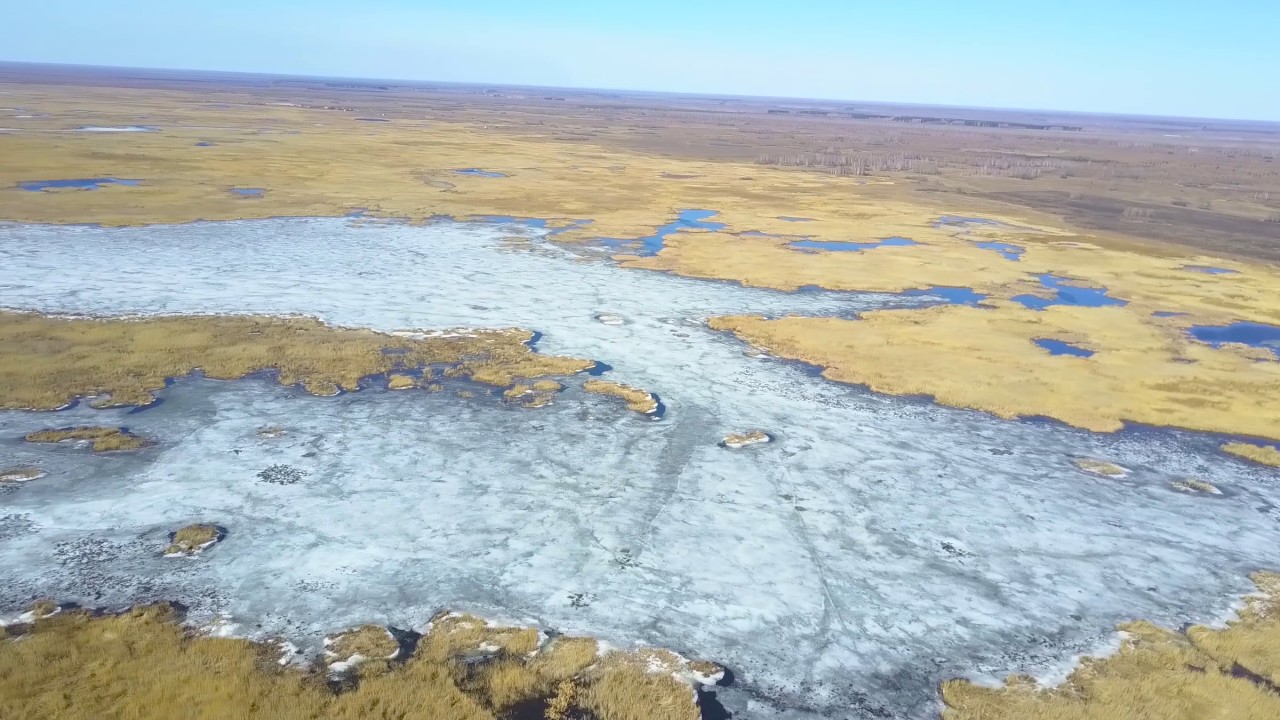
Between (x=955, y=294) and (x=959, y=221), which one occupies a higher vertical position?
(x=959, y=221)

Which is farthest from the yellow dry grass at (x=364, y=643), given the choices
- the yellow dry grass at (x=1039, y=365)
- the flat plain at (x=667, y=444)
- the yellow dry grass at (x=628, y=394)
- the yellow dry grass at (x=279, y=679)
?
the yellow dry grass at (x=1039, y=365)

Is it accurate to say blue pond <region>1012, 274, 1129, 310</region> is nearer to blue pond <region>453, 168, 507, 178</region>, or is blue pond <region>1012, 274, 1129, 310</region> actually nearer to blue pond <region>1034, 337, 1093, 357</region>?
blue pond <region>1034, 337, 1093, 357</region>

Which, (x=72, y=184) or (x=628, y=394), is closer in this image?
(x=628, y=394)

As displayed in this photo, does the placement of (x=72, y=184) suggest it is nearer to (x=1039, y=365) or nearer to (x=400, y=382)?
(x=400, y=382)

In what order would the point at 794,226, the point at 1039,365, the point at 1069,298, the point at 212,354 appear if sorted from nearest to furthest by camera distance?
the point at 212,354 → the point at 1039,365 → the point at 1069,298 → the point at 794,226

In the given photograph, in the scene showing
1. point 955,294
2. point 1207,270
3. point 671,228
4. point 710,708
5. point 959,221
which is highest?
point 959,221

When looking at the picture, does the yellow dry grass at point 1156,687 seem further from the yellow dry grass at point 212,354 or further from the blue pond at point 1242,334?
the blue pond at point 1242,334

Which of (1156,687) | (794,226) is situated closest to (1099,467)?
(1156,687)

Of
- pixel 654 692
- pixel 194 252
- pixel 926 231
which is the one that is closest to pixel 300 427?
pixel 654 692
